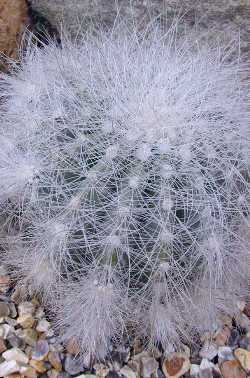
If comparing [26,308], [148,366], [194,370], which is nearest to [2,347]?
[26,308]

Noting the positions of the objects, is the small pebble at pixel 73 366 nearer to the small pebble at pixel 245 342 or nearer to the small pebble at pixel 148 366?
the small pebble at pixel 148 366

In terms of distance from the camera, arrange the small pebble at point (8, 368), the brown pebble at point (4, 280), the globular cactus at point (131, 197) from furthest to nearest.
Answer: the brown pebble at point (4, 280)
the small pebble at point (8, 368)
the globular cactus at point (131, 197)

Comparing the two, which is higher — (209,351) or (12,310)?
(12,310)

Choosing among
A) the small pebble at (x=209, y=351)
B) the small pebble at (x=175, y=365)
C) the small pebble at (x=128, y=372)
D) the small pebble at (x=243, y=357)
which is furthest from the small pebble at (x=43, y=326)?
the small pebble at (x=243, y=357)

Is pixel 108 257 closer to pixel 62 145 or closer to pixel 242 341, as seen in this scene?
pixel 62 145

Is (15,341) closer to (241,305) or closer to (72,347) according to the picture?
(72,347)
